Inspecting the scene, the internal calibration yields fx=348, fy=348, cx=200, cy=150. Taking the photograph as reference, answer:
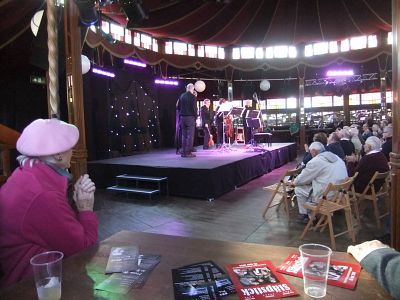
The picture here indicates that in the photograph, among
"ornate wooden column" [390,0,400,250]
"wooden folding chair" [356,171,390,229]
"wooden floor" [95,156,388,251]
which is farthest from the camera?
"wooden folding chair" [356,171,390,229]

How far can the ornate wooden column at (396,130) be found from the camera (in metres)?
2.07

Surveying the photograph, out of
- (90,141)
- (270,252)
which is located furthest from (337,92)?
(270,252)

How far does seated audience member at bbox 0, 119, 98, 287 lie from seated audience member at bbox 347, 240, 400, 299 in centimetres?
121

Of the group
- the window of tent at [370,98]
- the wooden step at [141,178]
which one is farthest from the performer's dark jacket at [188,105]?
the window of tent at [370,98]

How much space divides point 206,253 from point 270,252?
285 millimetres

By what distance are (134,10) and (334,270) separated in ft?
13.6

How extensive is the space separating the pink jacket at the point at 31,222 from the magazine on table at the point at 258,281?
749mm

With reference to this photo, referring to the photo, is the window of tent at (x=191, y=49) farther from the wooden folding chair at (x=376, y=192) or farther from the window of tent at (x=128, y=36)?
the wooden folding chair at (x=376, y=192)

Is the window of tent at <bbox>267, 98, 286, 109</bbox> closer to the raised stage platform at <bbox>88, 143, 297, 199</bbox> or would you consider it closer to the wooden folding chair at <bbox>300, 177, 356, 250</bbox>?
the raised stage platform at <bbox>88, 143, 297, 199</bbox>

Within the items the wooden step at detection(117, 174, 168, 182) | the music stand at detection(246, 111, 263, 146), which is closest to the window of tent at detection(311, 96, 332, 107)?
the music stand at detection(246, 111, 263, 146)

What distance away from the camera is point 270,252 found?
1.54 m

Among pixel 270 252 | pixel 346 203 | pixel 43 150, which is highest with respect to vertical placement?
pixel 43 150

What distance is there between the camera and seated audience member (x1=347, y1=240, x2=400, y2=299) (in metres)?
1.12

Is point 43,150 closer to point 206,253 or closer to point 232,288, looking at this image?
point 206,253
